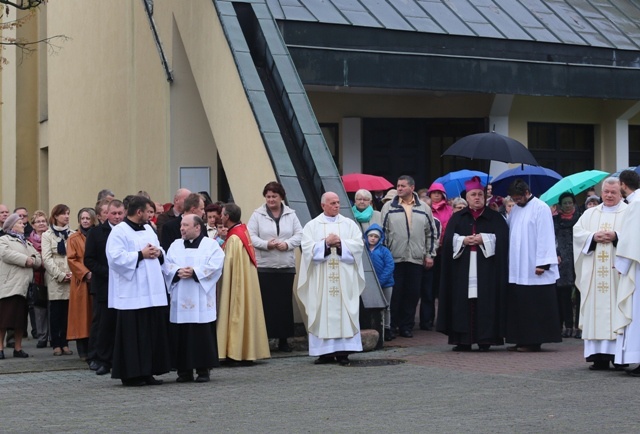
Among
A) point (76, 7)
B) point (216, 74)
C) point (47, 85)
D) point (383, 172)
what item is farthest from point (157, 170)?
point (47, 85)

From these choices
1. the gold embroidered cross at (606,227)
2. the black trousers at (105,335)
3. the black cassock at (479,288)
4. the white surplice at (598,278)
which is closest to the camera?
the white surplice at (598,278)

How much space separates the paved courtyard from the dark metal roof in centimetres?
864

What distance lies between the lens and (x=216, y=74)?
1730cm

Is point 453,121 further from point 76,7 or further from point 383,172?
point 76,7

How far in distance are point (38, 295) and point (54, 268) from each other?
1.47 metres

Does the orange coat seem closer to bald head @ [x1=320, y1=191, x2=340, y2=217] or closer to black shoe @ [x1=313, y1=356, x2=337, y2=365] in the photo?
black shoe @ [x1=313, y1=356, x2=337, y2=365]

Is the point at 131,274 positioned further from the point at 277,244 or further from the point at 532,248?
the point at 532,248

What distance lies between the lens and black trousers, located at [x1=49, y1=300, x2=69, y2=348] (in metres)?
14.9

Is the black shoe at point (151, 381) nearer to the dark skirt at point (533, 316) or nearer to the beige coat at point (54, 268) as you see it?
the beige coat at point (54, 268)

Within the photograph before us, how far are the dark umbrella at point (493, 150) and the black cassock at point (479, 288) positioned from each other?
30.3 inches

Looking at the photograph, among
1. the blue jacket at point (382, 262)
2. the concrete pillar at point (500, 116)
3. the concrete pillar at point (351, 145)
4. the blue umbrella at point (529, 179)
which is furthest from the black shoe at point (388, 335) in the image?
the concrete pillar at point (500, 116)

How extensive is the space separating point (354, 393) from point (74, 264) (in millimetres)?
4430

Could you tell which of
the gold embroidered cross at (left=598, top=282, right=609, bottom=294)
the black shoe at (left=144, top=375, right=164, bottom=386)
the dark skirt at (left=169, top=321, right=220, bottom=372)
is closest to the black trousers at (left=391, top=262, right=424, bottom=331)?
the gold embroidered cross at (left=598, top=282, right=609, bottom=294)

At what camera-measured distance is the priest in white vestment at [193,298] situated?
1207 centimetres
